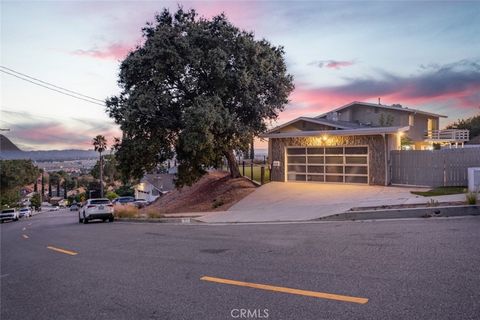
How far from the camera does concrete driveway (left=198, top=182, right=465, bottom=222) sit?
17312mm

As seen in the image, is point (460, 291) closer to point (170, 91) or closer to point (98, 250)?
point (98, 250)

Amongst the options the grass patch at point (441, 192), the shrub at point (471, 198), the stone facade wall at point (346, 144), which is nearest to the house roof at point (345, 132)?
the stone facade wall at point (346, 144)

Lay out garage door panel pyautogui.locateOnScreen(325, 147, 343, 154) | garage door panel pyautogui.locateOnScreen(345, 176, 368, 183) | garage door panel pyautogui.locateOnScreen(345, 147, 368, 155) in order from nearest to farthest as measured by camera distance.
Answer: garage door panel pyautogui.locateOnScreen(345, 147, 368, 155) → garage door panel pyautogui.locateOnScreen(345, 176, 368, 183) → garage door panel pyautogui.locateOnScreen(325, 147, 343, 154)

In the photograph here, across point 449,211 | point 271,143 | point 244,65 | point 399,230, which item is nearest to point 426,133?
point 271,143

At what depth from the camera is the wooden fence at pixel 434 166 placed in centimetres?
2152

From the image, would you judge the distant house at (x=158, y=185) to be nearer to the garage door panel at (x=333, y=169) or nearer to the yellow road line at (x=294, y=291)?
the garage door panel at (x=333, y=169)

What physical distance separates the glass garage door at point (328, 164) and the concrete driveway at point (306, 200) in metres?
0.98

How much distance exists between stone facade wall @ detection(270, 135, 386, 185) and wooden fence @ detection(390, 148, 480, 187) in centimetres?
76

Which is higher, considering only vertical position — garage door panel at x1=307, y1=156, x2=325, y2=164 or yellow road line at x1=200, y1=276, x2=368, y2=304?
garage door panel at x1=307, y1=156, x2=325, y2=164

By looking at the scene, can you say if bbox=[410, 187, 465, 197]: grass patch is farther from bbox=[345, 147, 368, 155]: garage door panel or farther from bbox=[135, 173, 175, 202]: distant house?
bbox=[135, 173, 175, 202]: distant house

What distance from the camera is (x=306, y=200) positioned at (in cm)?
2197

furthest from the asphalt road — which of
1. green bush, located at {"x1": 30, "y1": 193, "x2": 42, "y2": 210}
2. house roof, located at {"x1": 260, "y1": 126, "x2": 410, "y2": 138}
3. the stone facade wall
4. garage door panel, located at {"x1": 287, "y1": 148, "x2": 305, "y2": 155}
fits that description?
green bush, located at {"x1": 30, "y1": 193, "x2": 42, "y2": 210}

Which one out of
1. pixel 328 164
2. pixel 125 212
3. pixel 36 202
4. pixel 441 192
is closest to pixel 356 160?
pixel 328 164

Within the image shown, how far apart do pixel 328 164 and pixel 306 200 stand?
622 cm
